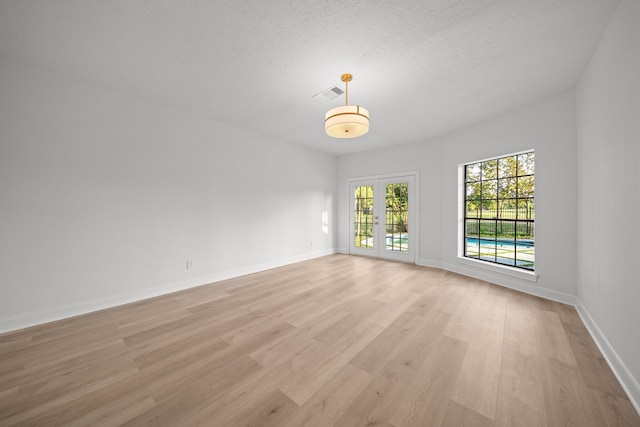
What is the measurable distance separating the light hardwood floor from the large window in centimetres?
91

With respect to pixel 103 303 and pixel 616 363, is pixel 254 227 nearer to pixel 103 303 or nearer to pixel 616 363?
pixel 103 303

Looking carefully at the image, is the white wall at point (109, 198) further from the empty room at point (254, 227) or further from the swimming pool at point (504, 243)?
the swimming pool at point (504, 243)

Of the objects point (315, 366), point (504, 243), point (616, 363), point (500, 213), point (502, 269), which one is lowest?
point (315, 366)

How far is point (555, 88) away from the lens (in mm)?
2990

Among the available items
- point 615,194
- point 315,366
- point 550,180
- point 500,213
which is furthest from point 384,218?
point 315,366

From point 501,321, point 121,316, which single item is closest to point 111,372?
point 121,316

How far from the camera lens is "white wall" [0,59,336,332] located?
2.48 metres

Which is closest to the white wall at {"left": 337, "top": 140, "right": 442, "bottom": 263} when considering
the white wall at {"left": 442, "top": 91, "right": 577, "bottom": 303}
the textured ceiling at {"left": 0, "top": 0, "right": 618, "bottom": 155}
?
the white wall at {"left": 442, "top": 91, "right": 577, "bottom": 303}

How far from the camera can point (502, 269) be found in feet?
12.2

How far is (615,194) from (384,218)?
4.12 metres

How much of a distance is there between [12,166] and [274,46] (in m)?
3.11

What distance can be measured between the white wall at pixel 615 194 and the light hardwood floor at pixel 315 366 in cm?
27

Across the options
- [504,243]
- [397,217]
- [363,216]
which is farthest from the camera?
[363,216]

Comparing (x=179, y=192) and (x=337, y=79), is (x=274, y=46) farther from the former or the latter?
(x=179, y=192)
